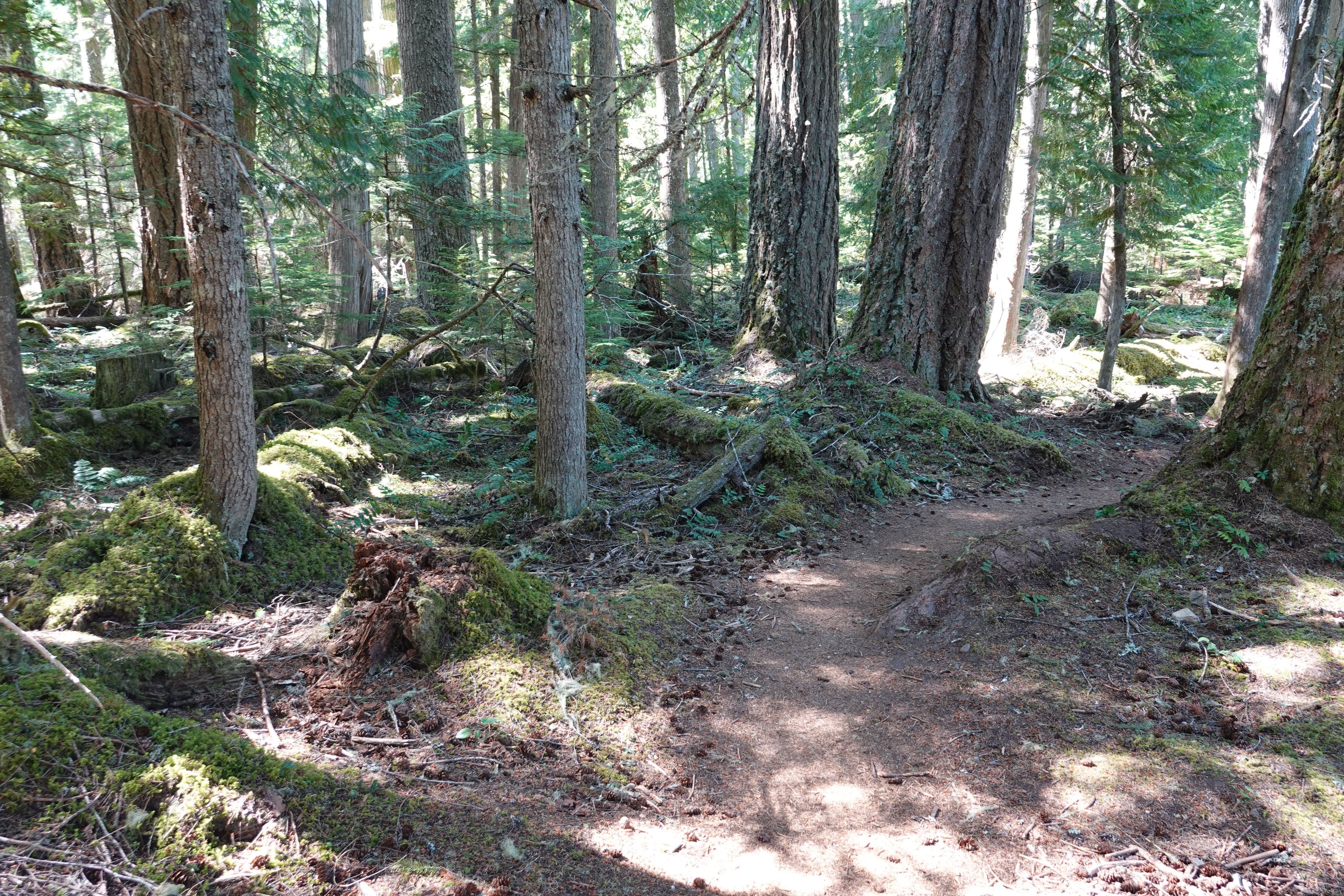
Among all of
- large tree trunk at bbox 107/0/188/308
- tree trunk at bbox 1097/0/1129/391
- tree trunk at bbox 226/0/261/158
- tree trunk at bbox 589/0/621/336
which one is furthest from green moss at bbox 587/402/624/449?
tree trunk at bbox 1097/0/1129/391

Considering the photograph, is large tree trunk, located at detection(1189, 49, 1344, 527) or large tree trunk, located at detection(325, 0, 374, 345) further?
large tree trunk, located at detection(325, 0, 374, 345)

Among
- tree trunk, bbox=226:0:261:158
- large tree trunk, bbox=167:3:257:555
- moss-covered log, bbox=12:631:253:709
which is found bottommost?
moss-covered log, bbox=12:631:253:709

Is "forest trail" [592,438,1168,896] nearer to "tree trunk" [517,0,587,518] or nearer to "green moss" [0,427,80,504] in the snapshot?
"tree trunk" [517,0,587,518]

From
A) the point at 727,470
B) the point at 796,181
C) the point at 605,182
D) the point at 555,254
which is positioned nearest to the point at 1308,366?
the point at 727,470

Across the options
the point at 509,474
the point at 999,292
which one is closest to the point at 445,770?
the point at 509,474

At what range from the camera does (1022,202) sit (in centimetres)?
1370

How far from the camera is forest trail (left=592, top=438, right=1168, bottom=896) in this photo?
9.10ft

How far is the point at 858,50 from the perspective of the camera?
732 inches

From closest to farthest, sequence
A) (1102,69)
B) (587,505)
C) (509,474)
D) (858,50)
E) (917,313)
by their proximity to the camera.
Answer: (587,505)
(509,474)
(917,313)
(1102,69)
(858,50)

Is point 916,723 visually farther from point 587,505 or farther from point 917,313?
point 917,313

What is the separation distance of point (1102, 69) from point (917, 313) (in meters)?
6.15

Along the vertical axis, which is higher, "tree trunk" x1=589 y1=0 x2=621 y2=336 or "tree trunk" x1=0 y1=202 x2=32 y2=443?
"tree trunk" x1=589 y1=0 x2=621 y2=336

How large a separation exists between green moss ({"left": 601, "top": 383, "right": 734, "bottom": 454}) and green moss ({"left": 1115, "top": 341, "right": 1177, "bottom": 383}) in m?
10.7

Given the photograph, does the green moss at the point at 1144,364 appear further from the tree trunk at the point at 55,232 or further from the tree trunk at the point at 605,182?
the tree trunk at the point at 55,232
